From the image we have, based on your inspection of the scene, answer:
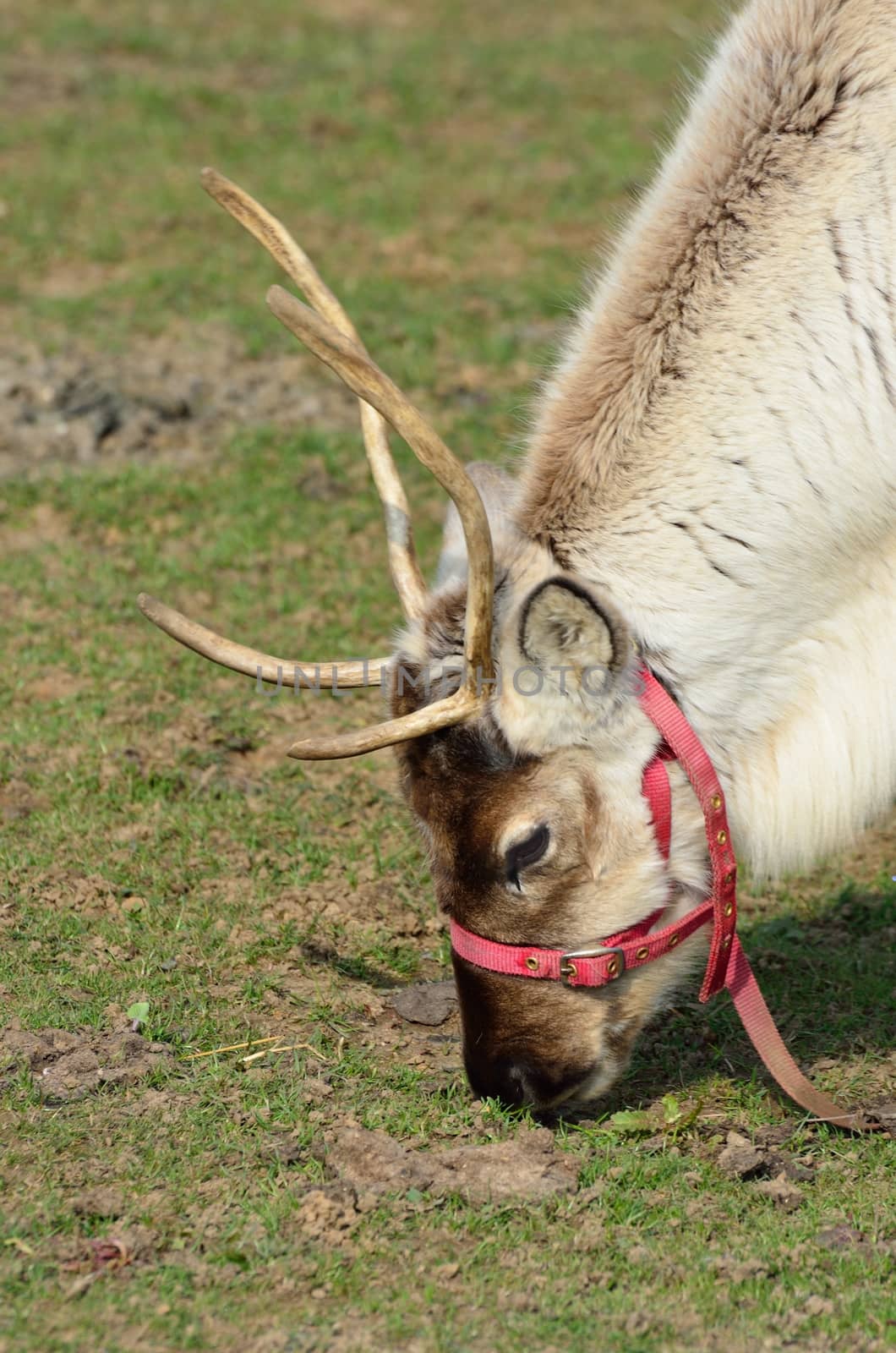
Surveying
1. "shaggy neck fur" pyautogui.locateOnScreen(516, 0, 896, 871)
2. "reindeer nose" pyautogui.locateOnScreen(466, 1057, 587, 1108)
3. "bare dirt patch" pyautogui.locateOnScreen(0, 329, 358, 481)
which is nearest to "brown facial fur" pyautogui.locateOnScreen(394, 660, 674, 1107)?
"reindeer nose" pyautogui.locateOnScreen(466, 1057, 587, 1108)

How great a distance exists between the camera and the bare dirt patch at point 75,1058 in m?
4.30

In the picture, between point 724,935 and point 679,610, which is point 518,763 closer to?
point 679,610

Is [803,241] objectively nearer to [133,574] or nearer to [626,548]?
[626,548]

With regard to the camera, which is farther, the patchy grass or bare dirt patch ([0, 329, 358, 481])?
bare dirt patch ([0, 329, 358, 481])

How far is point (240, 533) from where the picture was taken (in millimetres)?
7301

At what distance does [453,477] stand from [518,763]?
2.28ft

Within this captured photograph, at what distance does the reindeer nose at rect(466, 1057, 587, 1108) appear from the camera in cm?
418

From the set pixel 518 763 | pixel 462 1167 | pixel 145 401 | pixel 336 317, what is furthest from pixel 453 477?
pixel 145 401

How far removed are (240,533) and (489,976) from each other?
3.56 m

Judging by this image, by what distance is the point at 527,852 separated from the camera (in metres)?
4.05

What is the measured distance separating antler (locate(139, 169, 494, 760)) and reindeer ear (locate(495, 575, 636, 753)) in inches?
3.2

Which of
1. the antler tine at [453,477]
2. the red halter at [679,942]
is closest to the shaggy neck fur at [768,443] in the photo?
the red halter at [679,942]

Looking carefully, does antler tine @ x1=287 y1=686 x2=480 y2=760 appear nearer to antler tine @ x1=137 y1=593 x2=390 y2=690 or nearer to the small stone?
antler tine @ x1=137 y1=593 x2=390 y2=690

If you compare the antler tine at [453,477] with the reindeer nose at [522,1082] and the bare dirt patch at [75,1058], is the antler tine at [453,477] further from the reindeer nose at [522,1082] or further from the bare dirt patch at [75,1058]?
the bare dirt patch at [75,1058]
